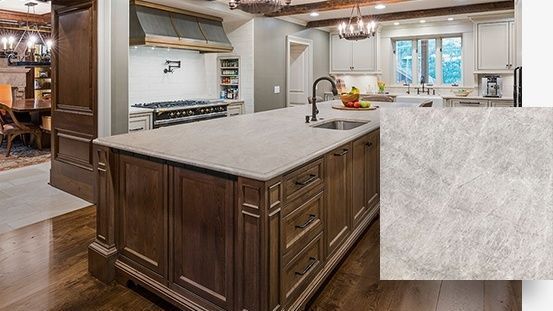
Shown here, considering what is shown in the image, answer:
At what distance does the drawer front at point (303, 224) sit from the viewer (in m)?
1.86

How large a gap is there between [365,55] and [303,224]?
694 centimetres

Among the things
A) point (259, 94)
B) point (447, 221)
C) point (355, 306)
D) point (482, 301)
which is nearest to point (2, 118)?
point (259, 94)

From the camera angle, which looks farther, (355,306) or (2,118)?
(2,118)

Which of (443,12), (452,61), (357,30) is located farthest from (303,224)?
(452,61)

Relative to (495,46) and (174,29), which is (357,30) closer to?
(174,29)

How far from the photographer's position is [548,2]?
460mm

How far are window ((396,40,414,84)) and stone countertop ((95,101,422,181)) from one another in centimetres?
580

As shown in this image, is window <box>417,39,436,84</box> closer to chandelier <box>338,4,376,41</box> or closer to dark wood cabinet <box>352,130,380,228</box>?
chandelier <box>338,4,376,41</box>

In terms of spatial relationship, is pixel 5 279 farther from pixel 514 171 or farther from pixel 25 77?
pixel 25 77

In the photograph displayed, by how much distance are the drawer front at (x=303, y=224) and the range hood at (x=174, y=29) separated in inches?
149

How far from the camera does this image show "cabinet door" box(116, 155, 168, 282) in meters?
2.10

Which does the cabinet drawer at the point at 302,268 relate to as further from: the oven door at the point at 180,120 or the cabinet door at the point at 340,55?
the cabinet door at the point at 340,55

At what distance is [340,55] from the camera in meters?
8.59

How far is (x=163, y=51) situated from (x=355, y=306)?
5.07m
